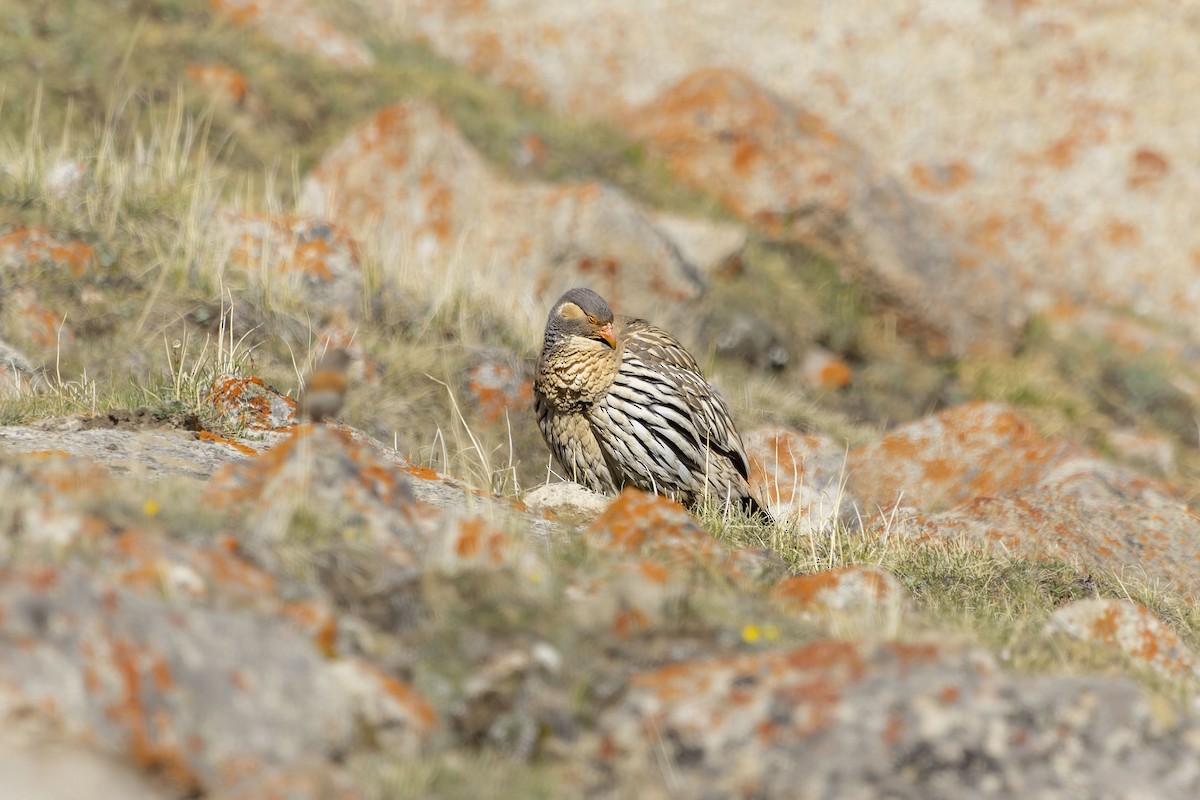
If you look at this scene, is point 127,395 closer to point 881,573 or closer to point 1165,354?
point 881,573

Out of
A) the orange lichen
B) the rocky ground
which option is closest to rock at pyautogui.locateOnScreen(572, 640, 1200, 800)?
the rocky ground

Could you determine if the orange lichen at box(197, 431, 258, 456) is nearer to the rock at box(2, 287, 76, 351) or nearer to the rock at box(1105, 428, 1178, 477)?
the rock at box(2, 287, 76, 351)

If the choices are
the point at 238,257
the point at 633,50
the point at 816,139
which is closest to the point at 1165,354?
the point at 816,139

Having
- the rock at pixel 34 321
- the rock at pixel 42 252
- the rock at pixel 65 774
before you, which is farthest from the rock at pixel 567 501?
the rock at pixel 42 252

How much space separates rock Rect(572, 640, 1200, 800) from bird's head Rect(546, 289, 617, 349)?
3.68 meters

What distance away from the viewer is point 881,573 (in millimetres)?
5242

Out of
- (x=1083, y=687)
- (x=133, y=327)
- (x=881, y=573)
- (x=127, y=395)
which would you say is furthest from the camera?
(x=133, y=327)

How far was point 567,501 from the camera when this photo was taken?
21.1 ft

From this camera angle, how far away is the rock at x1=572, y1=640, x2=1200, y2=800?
3527 mm

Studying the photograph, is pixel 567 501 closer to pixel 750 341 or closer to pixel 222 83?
pixel 750 341

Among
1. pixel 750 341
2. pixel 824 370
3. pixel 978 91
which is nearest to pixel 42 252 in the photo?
pixel 750 341

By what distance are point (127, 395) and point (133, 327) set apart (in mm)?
1625

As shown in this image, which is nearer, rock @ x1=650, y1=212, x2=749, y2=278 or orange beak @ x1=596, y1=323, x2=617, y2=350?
orange beak @ x1=596, y1=323, x2=617, y2=350

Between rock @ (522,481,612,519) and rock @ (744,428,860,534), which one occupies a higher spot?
rock @ (522,481,612,519)
